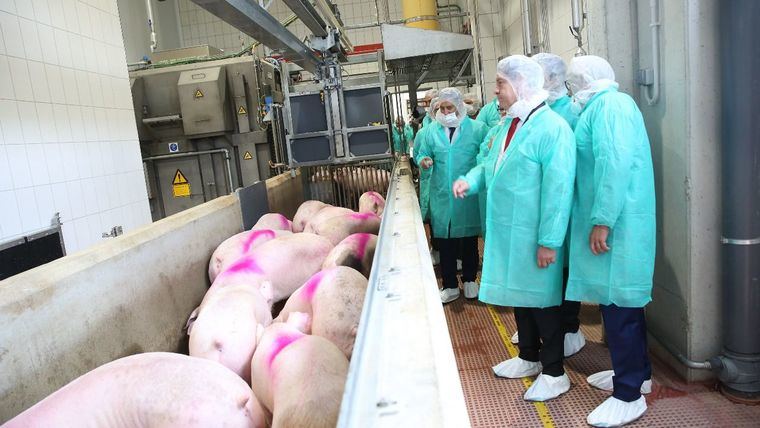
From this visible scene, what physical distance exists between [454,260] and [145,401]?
9.53 feet

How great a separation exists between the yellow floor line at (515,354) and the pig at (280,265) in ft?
3.92

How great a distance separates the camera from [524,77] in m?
2.34

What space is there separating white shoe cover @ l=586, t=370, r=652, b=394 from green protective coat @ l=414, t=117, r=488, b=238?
5.06 feet

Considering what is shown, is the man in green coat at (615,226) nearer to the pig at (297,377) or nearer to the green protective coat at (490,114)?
the pig at (297,377)

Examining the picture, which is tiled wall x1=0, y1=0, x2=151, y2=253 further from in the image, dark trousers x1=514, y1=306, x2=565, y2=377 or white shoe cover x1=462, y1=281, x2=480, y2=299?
dark trousers x1=514, y1=306, x2=565, y2=377

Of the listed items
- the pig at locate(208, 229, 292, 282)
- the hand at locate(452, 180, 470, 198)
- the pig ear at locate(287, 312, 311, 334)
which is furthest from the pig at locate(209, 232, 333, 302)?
the hand at locate(452, 180, 470, 198)

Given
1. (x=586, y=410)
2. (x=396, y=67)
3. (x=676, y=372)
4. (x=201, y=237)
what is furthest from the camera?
(x=396, y=67)

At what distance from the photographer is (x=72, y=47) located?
11.9ft

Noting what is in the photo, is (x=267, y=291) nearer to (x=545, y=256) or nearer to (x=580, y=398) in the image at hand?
(x=545, y=256)

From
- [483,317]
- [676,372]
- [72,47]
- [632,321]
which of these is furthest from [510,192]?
[72,47]

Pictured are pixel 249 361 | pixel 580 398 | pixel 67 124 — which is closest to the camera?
pixel 249 361

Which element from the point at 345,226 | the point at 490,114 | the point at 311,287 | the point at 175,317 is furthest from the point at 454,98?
the point at 175,317

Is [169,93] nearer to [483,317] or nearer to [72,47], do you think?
[72,47]

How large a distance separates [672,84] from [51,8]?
3670 millimetres
